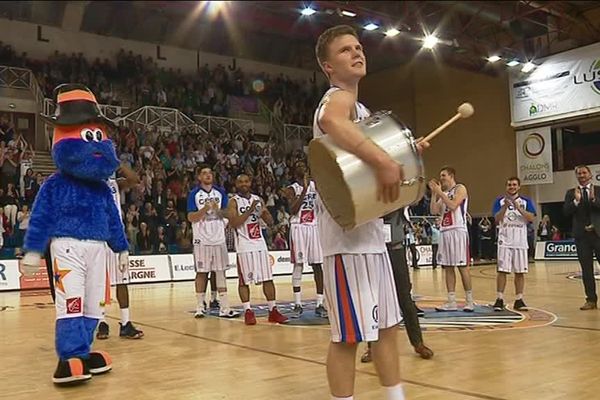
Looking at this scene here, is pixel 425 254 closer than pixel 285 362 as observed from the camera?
No

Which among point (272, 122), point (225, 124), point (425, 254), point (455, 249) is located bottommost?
point (425, 254)

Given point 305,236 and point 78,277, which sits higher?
point 305,236

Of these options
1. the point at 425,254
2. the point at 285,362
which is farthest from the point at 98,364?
the point at 425,254

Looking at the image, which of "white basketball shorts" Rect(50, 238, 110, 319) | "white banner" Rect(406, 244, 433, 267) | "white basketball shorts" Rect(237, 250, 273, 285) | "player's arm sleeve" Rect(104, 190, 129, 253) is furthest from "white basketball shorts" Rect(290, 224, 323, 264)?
"white banner" Rect(406, 244, 433, 267)

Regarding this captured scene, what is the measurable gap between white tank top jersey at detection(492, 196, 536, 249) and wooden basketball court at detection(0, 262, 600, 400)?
3.13ft

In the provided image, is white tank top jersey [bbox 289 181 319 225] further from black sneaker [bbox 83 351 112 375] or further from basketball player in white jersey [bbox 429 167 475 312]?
black sneaker [bbox 83 351 112 375]

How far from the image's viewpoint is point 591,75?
2003 centimetres

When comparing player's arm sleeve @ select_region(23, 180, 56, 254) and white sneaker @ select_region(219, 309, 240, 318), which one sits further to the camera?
white sneaker @ select_region(219, 309, 240, 318)

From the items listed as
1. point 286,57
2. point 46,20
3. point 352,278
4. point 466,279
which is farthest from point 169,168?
point 352,278

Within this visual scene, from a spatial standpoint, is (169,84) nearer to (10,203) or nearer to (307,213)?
(10,203)

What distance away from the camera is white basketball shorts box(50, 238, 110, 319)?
4.53 metres

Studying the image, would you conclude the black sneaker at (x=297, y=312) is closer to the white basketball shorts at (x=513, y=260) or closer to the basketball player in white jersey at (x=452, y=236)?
the basketball player in white jersey at (x=452, y=236)

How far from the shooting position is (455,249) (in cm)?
801

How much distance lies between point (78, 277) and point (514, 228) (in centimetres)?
596
